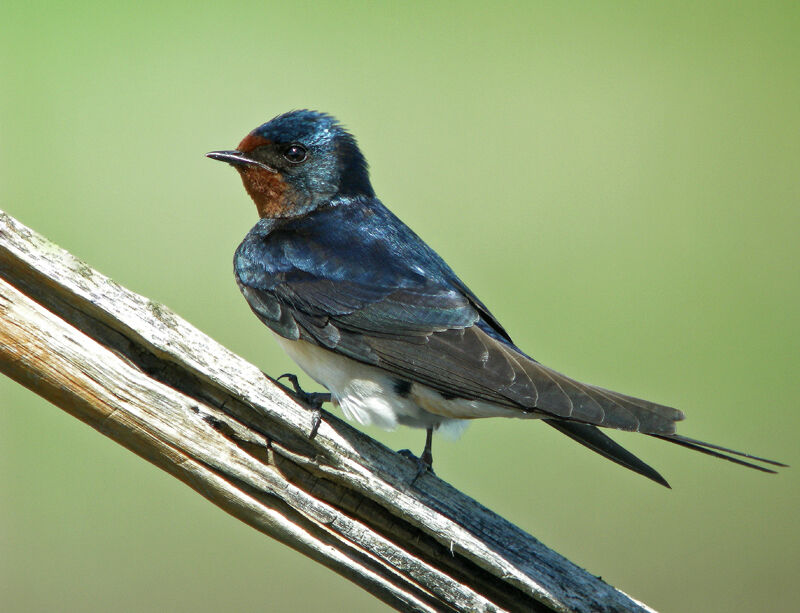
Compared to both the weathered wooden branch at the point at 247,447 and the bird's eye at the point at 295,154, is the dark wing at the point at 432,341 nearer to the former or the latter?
the weathered wooden branch at the point at 247,447

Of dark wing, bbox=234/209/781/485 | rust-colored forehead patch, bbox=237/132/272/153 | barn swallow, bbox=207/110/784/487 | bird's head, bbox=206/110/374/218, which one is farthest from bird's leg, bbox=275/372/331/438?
rust-colored forehead patch, bbox=237/132/272/153

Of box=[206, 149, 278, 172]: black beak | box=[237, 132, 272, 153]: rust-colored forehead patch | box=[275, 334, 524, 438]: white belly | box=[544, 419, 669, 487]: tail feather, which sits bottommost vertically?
box=[275, 334, 524, 438]: white belly

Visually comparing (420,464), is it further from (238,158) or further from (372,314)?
(238,158)

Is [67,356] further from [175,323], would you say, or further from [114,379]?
[175,323]

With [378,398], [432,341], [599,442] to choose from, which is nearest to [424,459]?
[378,398]

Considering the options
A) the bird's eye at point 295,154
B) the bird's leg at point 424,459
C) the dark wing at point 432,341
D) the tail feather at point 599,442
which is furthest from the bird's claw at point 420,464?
the bird's eye at point 295,154

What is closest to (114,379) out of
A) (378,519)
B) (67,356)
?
(67,356)

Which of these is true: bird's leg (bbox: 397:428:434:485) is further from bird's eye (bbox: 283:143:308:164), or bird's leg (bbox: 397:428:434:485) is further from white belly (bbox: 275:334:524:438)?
bird's eye (bbox: 283:143:308:164)
